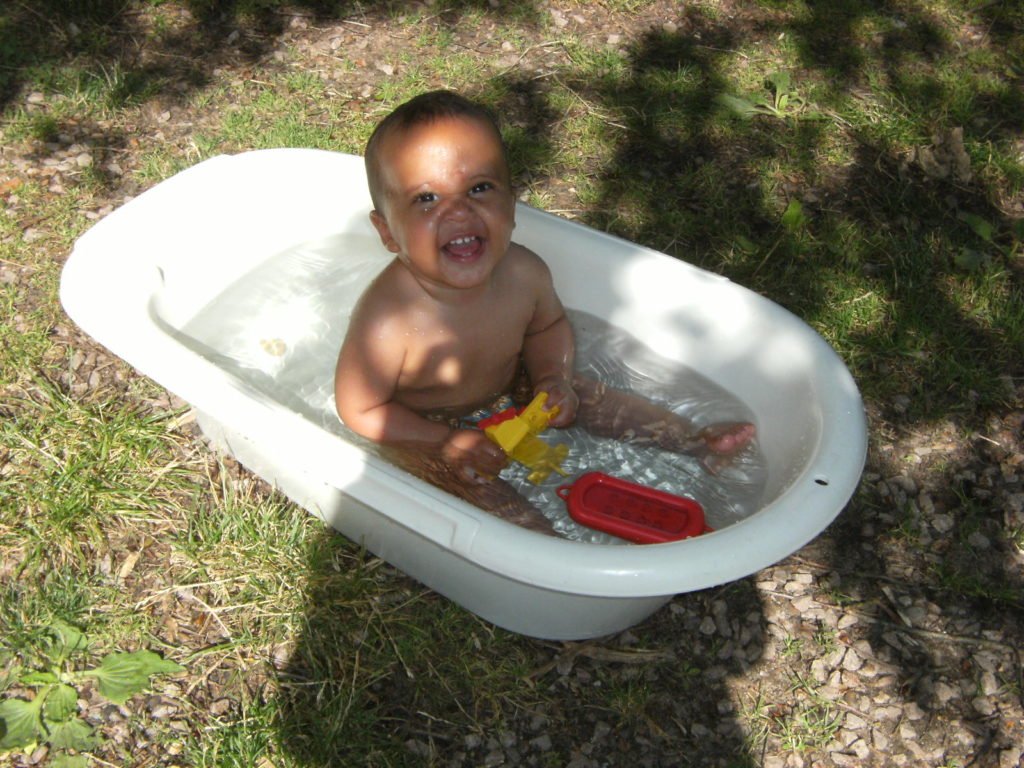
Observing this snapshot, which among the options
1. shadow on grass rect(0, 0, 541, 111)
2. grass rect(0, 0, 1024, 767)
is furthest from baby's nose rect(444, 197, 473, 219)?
shadow on grass rect(0, 0, 541, 111)

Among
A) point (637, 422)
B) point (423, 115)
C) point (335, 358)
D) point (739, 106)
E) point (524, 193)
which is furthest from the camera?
point (739, 106)

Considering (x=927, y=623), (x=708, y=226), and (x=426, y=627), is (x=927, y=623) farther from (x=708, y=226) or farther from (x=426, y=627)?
(x=708, y=226)

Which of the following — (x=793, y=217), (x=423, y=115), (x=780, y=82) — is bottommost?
(x=793, y=217)

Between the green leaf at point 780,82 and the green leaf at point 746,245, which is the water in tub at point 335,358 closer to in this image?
the green leaf at point 746,245

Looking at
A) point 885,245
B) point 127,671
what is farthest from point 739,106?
point 127,671

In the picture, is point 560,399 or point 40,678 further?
point 560,399

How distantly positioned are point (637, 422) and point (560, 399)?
194 mm

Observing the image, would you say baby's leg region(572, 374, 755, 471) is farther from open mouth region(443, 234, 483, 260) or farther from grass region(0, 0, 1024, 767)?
open mouth region(443, 234, 483, 260)

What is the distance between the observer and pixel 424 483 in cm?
158

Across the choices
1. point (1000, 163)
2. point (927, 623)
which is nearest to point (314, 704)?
point (927, 623)

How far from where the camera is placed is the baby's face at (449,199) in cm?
170

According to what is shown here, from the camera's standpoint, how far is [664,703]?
180cm

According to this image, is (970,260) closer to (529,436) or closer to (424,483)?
(529,436)

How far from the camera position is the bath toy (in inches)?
75.0
